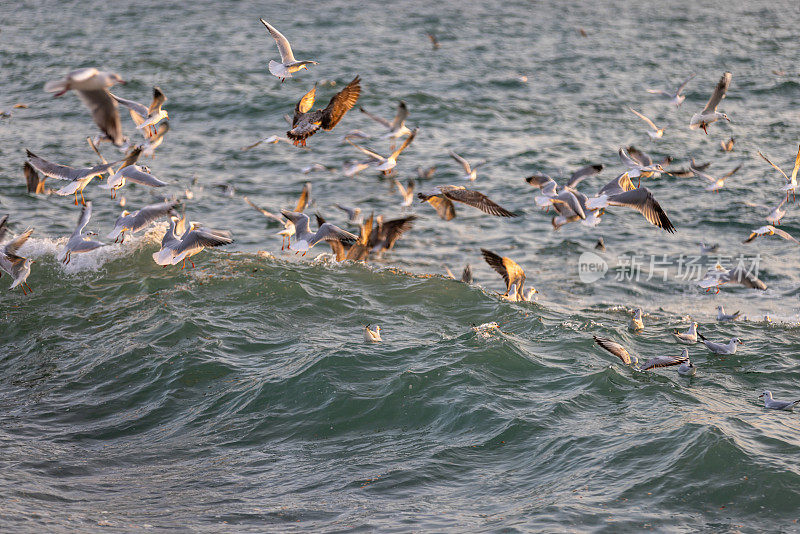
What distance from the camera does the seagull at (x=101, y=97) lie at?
22.3ft

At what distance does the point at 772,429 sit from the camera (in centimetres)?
790

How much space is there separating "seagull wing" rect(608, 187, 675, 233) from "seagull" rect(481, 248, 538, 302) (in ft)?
5.23

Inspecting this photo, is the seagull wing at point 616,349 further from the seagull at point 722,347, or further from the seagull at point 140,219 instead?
the seagull at point 140,219

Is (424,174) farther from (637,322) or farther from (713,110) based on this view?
(637,322)

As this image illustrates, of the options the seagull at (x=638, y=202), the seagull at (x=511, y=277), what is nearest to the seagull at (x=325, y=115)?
the seagull at (x=511, y=277)

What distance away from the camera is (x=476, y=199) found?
10664mm

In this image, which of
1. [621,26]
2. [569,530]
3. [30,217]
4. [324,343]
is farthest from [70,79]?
[621,26]

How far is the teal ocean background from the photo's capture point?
7051mm

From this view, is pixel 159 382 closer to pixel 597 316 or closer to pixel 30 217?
pixel 597 316

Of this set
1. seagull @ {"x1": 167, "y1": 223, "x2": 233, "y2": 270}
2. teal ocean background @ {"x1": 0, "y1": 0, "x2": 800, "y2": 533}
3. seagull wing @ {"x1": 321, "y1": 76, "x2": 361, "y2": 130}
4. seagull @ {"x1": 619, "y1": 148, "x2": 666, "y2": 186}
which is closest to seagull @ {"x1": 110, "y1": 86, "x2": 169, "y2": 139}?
seagull @ {"x1": 167, "y1": 223, "x2": 233, "y2": 270}

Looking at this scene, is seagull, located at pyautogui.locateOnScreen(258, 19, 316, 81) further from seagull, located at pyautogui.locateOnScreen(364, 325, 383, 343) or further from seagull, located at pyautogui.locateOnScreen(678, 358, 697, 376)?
seagull, located at pyautogui.locateOnScreen(678, 358, 697, 376)

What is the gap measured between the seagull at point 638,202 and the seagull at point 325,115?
314 cm

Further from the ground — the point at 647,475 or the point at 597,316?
the point at 647,475

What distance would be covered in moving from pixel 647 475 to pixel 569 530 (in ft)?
3.78
